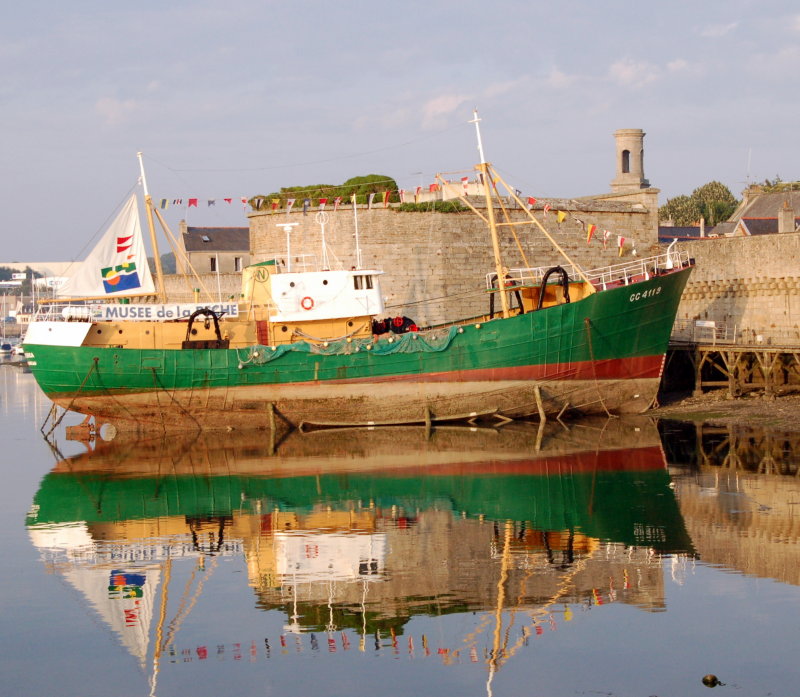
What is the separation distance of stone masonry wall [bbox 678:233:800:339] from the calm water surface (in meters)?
8.43

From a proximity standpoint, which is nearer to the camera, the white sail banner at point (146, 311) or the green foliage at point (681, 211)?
the white sail banner at point (146, 311)

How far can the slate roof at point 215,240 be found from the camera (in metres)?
66.6

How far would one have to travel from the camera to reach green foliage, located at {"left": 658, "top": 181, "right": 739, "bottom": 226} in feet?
240

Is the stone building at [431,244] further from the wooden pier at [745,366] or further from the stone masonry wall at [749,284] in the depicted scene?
the wooden pier at [745,366]

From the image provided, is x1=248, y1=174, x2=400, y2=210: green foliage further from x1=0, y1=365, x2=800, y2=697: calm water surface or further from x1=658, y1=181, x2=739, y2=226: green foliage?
x1=658, y1=181, x2=739, y2=226: green foliage

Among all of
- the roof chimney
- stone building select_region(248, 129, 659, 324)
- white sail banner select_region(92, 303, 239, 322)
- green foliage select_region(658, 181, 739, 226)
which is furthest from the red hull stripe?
green foliage select_region(658, 181, 739, 226)

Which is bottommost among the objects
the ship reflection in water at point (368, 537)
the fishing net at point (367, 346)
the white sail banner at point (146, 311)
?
the ship reflection in water at point (368, 537)

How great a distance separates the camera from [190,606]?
1341 cm

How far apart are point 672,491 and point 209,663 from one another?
998 cm

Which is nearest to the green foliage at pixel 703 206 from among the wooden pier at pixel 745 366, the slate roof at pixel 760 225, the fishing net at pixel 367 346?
the slate roof at pixel 760 225

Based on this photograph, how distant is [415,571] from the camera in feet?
48.1

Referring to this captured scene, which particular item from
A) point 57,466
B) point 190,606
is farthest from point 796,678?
point 57,466

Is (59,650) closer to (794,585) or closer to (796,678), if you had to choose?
(796,678)

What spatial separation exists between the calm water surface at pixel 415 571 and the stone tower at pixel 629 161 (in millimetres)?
22265
